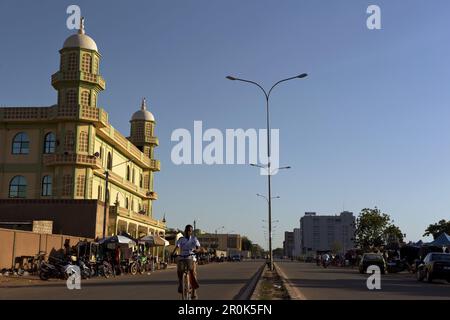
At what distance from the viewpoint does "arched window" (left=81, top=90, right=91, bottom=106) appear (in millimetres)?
51094

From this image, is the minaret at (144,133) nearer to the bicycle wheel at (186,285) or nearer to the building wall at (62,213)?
the building wall at (62,213)

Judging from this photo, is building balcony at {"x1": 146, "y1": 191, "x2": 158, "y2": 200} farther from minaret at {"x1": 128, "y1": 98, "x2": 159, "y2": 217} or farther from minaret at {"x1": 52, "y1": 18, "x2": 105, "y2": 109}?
minaret at {"x1": 52, "y1": 18, "x2": 105, "y2": 109}

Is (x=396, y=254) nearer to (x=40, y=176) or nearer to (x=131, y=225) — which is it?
(x=131, y=225)

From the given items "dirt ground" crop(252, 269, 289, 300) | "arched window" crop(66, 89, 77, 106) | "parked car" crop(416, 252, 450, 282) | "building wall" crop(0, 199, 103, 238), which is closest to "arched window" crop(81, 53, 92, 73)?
"arched window" crop(66, 89, 77, 106)

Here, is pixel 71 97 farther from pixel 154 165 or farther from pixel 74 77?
pixel 154 165

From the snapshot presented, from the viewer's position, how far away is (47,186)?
5216 cm

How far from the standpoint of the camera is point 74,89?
5078 centimetres

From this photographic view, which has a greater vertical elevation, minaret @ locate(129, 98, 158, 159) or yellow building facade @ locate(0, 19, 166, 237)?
minaret @ locate(129, 98, 158, 159)

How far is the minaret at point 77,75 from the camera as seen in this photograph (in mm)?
50625

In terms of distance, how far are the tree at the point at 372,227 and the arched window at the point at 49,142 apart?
4474cm

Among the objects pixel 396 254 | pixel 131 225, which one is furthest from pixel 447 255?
pixel 131 225

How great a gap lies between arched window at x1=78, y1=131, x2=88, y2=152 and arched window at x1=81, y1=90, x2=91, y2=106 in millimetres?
2586

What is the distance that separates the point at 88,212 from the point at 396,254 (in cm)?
2711

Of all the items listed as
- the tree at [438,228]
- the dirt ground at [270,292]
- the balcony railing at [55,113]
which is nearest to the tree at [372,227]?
the tree at [438,228]
